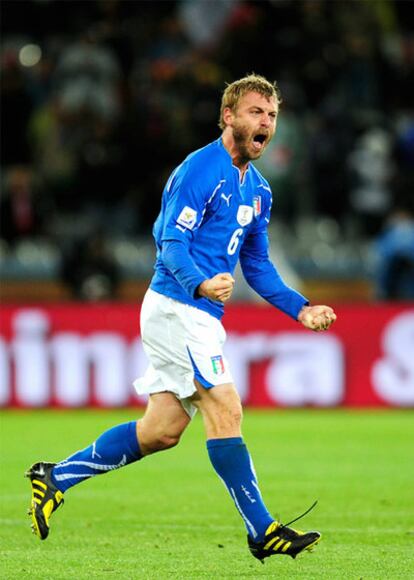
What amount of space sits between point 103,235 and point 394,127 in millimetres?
3791

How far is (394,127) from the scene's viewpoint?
664 inches

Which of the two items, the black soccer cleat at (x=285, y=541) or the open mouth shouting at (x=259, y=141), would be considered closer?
the black soccer cleat at (x=285, y=541)

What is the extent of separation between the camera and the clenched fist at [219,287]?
19.9 ft

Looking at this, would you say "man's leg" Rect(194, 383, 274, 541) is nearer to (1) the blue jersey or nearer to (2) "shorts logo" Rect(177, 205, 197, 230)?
(1) the blue jersey

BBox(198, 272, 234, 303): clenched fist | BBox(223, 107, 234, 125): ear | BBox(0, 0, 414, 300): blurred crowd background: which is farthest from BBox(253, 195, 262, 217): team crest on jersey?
BBox(0, 0, 414, 300): blurred crowd background

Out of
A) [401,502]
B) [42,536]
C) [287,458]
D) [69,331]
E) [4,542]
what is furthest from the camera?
[69,331]

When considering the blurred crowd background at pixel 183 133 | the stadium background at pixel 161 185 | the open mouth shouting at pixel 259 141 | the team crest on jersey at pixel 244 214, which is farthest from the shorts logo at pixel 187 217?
the blurred crowd background at pixel 183 133

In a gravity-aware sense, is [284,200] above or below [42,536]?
above

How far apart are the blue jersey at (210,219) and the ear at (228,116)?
0.12 metres

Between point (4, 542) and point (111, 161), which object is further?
point (111, 161)

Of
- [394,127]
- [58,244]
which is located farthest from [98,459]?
[394,127]

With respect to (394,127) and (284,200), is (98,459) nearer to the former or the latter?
(284,200)

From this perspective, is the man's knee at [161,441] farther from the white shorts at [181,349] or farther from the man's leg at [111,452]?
the white shorts at [181,349]

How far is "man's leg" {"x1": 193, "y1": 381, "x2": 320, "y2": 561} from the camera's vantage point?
6.29m
